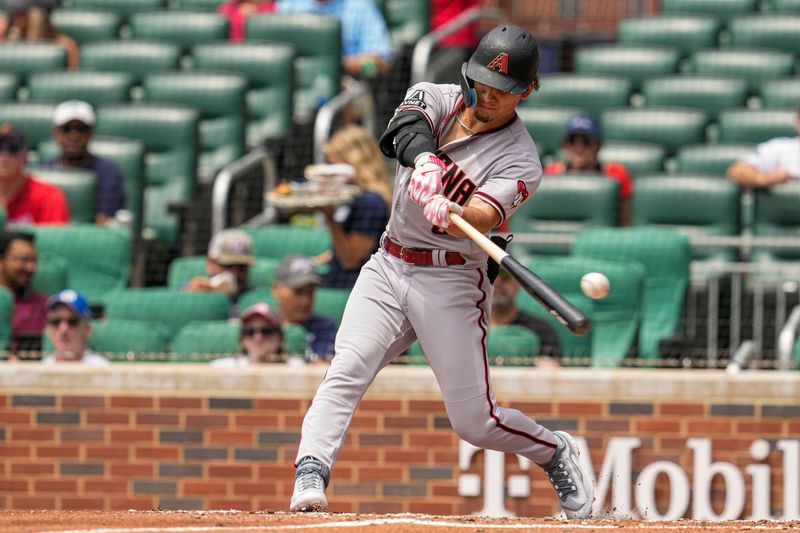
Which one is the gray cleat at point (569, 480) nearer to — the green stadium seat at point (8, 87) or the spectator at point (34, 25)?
the green stadium seat at point (8, 87)

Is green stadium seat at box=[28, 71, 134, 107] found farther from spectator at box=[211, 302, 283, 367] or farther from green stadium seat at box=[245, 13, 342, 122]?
spectator at box=[211, 302, 283, 367]

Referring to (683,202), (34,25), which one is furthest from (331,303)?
(34,25)

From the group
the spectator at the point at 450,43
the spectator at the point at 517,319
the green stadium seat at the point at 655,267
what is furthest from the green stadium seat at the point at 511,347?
the spectator at the point at 450,43

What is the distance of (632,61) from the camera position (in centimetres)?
991

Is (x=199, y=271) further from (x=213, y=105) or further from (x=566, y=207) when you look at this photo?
(x=566, y=207)

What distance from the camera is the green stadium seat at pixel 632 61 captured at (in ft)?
32.3

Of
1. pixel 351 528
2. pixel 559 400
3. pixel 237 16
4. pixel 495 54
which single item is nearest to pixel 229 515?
pixel 351 528

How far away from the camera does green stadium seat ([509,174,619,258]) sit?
7910 millimetres

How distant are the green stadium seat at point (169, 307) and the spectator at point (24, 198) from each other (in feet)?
2.87

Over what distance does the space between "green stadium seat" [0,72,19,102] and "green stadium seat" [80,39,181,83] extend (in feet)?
1.74

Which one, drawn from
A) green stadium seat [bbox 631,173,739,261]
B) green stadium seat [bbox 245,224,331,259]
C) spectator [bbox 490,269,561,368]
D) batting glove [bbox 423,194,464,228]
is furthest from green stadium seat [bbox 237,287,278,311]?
batting glove [bbox 423,194,464,228]

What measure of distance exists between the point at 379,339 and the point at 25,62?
6.26 meters

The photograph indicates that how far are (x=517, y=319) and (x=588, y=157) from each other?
5.08 feet

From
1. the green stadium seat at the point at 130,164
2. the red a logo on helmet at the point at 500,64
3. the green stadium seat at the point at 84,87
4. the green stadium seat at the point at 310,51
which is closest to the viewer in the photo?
the red a logo on helmet at the point at 500,64
